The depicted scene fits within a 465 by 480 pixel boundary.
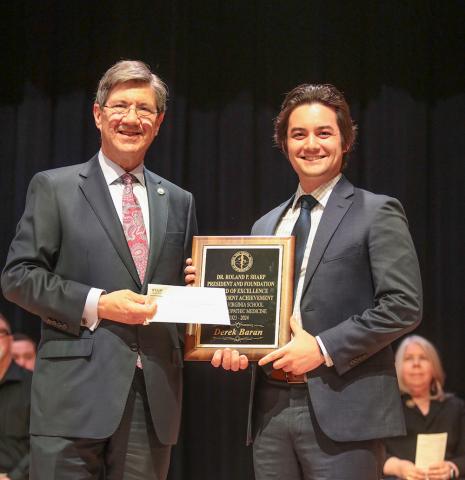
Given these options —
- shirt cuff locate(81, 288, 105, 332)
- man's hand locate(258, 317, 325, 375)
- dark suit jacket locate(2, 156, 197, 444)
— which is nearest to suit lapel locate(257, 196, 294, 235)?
dark suit jacket locate(2, 156, 197, 444)

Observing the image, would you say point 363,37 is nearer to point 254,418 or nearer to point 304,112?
point 304,112

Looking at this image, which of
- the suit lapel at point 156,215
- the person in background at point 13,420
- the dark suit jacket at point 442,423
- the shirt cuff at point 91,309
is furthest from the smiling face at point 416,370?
the shirt cuff at point 91,309

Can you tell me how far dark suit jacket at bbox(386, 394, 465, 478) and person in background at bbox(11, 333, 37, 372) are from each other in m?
2.17

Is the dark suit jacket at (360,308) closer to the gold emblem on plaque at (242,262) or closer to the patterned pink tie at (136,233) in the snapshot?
the gold emblem on plaque at (242,262)

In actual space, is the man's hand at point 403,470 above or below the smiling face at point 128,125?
below

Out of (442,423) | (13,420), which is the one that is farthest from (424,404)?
(13,420)

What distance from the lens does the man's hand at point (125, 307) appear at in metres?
2.32

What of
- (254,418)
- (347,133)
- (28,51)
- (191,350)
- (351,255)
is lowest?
(254,418)

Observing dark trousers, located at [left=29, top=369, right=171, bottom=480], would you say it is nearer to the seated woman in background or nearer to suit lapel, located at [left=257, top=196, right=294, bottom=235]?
suit lapel, located at [left=257, top=196, right=294, bottom=235]

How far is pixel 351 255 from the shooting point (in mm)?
2445

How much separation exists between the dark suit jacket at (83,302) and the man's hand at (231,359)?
16 cm

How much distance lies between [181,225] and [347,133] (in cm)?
65

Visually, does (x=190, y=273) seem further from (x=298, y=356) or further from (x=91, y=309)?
(x=298, y=356)

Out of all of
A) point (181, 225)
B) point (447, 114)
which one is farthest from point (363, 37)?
point (181, 225)
